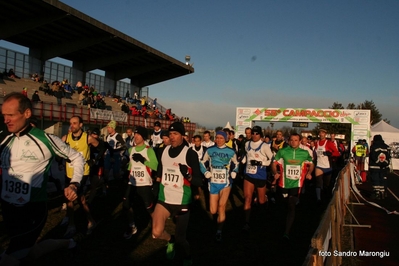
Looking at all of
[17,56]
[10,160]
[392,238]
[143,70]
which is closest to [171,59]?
[143,70]

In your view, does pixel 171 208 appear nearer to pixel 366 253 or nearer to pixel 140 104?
pixel 366 253

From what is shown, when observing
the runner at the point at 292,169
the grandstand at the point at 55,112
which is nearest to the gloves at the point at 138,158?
the runner at the point at 292,169

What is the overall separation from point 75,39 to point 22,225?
33.4 m

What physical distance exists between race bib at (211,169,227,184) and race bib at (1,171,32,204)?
4.30 m

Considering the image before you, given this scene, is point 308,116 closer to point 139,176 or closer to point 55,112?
point 55,112

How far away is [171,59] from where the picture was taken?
46.0m

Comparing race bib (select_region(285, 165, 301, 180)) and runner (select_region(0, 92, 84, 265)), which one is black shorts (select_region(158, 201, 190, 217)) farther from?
race bib (select_region(285, 165, 301, 180))

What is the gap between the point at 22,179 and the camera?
3.65m

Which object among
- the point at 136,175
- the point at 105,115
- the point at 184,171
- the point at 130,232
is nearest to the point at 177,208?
the point at 184,171

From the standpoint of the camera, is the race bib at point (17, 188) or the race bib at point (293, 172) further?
the race bib at point (293, 172)

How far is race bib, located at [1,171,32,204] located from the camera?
142 inches

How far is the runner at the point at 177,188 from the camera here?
5.35m

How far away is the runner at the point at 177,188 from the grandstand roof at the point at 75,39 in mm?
25160

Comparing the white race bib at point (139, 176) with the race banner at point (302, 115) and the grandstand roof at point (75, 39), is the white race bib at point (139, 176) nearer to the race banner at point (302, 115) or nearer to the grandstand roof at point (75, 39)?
the race banner at point (302, 115)
